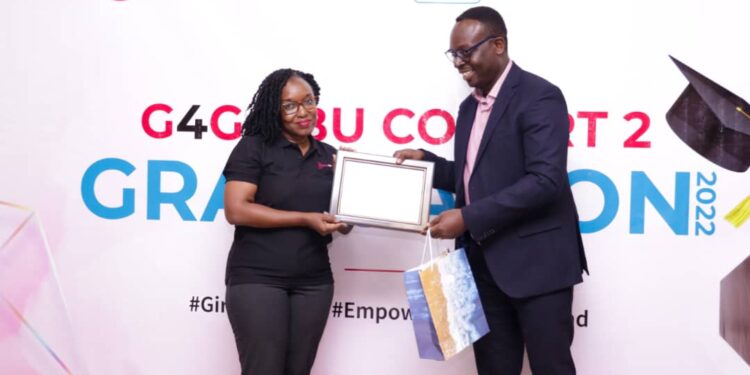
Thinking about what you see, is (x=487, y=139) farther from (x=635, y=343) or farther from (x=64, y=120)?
(x=64, y=120)

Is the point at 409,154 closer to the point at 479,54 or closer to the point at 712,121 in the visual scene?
the point at 479,54

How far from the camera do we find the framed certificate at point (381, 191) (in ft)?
7.06

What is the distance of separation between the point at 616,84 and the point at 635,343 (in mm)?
1011

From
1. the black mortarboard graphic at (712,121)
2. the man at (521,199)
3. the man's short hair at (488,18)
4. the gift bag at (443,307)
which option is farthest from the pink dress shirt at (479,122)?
the black mortarboard graphic at (712,121)

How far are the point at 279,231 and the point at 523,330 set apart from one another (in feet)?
2.70

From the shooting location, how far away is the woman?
2.09 meters

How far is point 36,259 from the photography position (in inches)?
110

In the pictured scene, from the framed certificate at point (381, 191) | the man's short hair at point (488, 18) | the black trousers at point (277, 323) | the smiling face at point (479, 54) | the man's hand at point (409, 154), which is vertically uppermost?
the man's short hair at point (488, 18)

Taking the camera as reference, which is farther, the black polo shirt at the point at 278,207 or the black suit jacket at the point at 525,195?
the black polo shirt at the point at 278,207

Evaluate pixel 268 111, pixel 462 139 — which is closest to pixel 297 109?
pixel 268 111

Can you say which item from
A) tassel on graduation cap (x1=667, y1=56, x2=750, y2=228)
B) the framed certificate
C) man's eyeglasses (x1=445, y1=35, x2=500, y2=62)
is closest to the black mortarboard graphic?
tassel on graduation cap (x1=667, y1=56, x2=750, y2=228)

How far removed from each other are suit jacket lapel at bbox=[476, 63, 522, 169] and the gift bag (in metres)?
0.38

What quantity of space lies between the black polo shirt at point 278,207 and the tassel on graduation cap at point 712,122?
141 centimetres

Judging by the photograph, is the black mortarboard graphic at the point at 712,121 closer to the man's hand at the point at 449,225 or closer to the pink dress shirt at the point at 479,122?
the pink dress shirt at the point at 479,122
